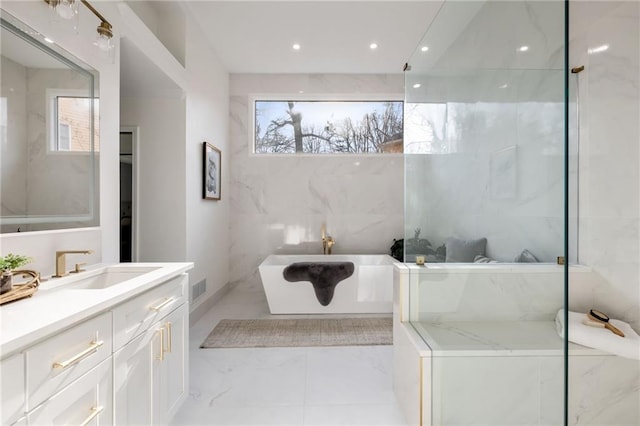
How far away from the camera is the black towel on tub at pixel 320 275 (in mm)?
3068

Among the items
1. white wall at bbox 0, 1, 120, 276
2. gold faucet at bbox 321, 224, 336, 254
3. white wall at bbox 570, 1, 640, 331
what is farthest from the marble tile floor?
gold faucet at bbox 321, 224, 336, 254

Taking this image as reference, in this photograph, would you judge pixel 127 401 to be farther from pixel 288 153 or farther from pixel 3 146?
pixel 288 153

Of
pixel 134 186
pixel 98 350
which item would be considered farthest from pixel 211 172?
pixel 98 350

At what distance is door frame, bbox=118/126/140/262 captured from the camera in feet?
9.46

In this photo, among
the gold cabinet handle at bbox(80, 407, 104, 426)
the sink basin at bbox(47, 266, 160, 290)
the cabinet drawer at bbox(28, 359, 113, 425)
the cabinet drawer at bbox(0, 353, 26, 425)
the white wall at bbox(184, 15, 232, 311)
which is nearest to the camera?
the cabinet drawer at bbox(0, 353, 26, 425)

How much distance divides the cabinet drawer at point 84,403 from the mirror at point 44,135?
0.79 meters

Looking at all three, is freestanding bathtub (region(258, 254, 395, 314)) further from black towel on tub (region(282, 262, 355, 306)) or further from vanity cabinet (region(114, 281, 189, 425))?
vanity cabinet (region(114, 281, 189, 425))

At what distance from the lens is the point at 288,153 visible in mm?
4246

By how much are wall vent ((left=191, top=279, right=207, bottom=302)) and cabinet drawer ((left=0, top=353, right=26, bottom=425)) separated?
2359 mm

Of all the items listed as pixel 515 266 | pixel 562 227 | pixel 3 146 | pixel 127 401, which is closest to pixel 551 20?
pixel 562 227

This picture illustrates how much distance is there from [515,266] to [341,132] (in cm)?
350

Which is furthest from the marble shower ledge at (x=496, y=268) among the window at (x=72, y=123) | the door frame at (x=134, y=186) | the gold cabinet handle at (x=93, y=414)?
the door frame at (x=134, y=186)

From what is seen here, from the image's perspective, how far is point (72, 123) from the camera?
1.59 meters

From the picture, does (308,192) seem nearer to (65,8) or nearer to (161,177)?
(161,177)
